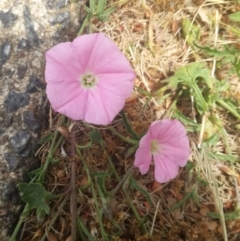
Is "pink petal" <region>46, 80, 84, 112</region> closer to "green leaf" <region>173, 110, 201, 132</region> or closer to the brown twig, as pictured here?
the brown twig

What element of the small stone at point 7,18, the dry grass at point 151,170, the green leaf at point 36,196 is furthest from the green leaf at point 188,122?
the small stone at point 7,18

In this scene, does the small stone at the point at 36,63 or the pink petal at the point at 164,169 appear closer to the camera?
the pink petal at the point at 164,169

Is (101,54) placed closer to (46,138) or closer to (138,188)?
(46,138)

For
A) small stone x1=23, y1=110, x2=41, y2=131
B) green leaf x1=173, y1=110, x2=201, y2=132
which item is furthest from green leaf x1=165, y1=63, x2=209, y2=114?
small stone x1=23, y1=110, x2=41, y2=131

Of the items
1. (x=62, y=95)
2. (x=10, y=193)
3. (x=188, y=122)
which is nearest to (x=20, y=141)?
(x=10, y=193)

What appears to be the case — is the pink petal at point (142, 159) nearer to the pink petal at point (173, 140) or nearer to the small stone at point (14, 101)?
the pink petal at point (173, 140)

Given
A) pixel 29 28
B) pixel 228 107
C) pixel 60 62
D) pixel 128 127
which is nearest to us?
pixel 60 62
